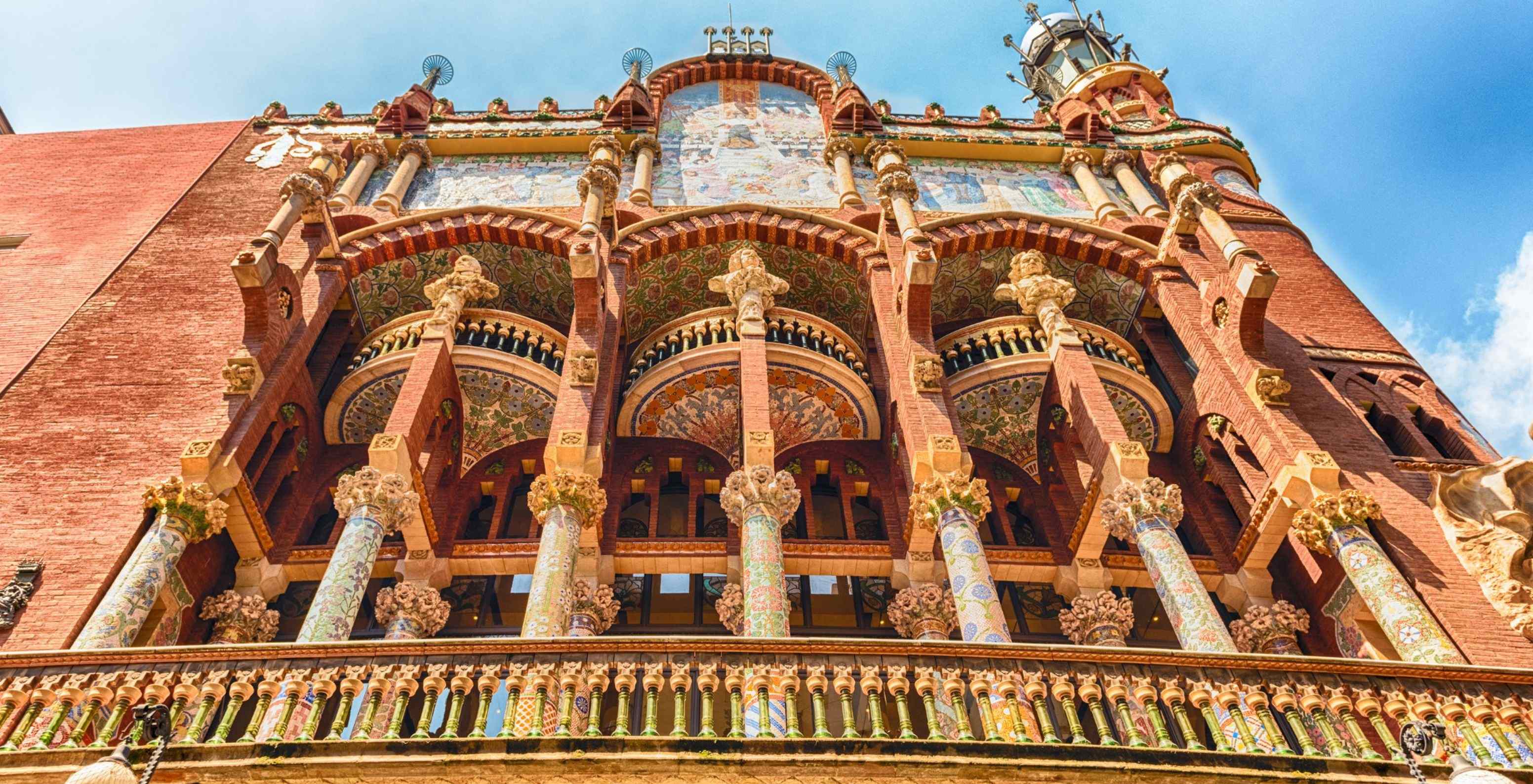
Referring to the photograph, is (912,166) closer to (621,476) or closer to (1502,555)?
(621,476)

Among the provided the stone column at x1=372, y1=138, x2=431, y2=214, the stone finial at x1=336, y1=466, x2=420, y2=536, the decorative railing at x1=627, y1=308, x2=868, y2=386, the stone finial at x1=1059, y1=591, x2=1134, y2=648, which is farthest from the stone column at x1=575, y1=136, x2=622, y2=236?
the stone finial at x1=1059, y1=591, x2=1134, y2=648

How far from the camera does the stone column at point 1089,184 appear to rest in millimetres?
16203

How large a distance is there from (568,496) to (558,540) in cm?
55

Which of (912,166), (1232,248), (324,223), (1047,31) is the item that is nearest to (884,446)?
(1232,248)

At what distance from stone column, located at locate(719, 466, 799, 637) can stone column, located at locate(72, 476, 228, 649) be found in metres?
4.84

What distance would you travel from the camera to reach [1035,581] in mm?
12148

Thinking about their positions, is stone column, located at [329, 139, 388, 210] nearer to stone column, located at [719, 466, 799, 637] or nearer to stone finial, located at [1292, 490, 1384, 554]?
stone column, located at [719, 466, 799, 637]

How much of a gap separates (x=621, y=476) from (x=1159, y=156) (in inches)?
408

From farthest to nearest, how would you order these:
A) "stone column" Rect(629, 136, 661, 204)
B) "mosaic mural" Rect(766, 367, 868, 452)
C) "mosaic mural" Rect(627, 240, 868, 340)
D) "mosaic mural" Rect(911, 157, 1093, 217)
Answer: "mosaic mural" Rect(911, 157, 1093, 217) < "stone column" Rect(629, 136, 661, 204) < "mosaic mural" Rect(627, 240, 868, 340) < "mosaic mural" Rect(766, 367, 868, 452)

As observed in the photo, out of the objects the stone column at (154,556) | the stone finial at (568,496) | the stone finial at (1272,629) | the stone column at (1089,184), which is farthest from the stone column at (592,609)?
the stone column at (1089,184)

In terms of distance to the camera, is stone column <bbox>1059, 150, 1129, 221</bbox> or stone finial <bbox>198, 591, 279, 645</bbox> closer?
stone finial <bbox>198, 591, 279, 645</bbox>

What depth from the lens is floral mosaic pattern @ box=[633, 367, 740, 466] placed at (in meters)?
13.2

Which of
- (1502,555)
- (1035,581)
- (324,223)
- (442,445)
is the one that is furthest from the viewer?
(324,223)

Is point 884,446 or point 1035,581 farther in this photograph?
point 884,446
